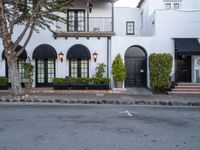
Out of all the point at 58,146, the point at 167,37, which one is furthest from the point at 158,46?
the point at 58,146

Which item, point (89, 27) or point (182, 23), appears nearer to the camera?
point (182, 23)

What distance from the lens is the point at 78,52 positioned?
20922mm

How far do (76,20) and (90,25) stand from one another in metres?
Result: 1.27

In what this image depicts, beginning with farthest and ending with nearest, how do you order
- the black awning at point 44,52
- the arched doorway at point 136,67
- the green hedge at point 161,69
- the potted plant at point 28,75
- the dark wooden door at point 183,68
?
the arched doorway at point 136,67, the dark wooden door at point 183,68, the black awning at point 44,52, the potted plant at point 28,75, the green hedge at point 161,69

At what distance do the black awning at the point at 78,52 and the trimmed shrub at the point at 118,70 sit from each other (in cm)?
219

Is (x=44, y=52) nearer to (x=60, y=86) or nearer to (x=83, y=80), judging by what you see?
(x=60, y=86)

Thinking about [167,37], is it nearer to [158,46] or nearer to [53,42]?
[158,46]

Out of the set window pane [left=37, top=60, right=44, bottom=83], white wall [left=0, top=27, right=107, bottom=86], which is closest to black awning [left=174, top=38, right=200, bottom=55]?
white wall [left=0, top=27, right=107, bottom=86]

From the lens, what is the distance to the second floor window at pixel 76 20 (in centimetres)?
2234

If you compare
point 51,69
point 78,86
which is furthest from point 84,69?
point 51,69

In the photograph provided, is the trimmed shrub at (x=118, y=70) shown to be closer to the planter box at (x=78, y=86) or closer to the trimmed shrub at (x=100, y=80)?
the trimmed shrub at (x=100, y=80)

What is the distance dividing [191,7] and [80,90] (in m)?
12.0

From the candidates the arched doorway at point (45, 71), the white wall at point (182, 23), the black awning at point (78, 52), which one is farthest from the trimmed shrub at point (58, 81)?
the white wall at point (182, 23)

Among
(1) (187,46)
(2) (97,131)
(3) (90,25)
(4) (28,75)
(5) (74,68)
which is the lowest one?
(2) (97,131)
